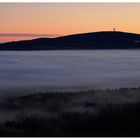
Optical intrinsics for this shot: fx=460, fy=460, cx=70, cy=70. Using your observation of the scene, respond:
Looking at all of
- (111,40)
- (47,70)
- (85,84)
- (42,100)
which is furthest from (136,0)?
(111,40)

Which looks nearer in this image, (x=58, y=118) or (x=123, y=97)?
Answer: (x=58, y=118)

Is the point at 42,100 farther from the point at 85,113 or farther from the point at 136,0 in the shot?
the point at 136,0

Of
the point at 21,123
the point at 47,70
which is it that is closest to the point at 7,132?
the point at 21,123

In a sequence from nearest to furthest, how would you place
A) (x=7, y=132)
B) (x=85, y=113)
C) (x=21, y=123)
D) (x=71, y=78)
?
1. (x=7, y=132)
2. (x=21, y=123)
3. (x=85, y=113)
4. (x=71, y=78)

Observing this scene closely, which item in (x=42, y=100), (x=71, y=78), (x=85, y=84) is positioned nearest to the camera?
(x=42, y=100)

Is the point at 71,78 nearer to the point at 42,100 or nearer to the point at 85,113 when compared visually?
the point at 42,100

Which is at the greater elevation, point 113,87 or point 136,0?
point 136,0
